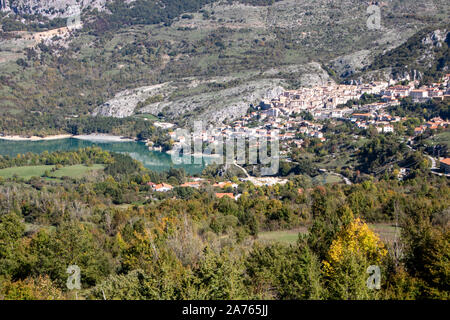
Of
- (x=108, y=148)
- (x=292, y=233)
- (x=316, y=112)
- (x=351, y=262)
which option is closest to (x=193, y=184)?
(x=292, y=233)

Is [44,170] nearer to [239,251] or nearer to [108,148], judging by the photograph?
[108,148]

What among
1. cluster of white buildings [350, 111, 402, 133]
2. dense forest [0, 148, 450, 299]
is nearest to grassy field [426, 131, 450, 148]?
cluster of white buildings [350, 111, 402, 133]

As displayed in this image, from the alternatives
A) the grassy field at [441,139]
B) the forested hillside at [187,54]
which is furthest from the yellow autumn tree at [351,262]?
the forested hillside at [187,54]

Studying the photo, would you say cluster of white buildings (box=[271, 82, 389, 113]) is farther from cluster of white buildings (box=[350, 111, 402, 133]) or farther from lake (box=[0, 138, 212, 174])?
lake (box=[0, 138, 212, 174])

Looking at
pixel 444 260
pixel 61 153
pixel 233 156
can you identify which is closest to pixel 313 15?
pixel 233 156

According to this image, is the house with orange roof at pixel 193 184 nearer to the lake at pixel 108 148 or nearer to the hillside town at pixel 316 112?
the lake at pixel 108 148
